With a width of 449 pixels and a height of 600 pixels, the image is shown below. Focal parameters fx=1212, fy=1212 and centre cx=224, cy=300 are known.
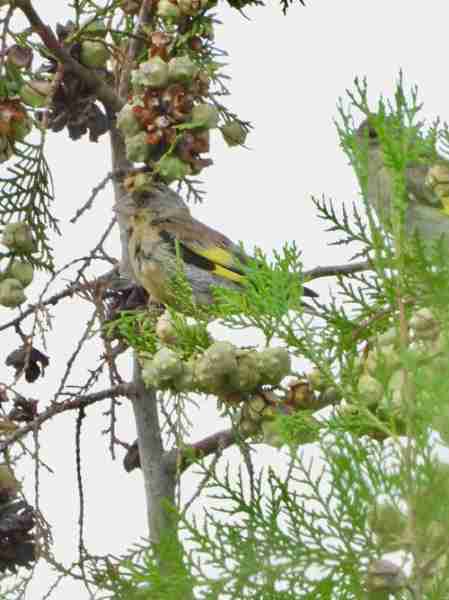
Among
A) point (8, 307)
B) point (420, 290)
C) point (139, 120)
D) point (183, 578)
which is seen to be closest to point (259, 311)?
point (420, 290)

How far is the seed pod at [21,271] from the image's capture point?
11.3ft

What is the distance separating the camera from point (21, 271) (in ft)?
11.3

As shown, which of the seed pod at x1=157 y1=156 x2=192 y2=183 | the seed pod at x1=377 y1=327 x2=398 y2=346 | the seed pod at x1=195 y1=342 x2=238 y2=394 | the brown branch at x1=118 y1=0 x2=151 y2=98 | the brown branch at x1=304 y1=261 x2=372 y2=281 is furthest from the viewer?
the brown branch at x1=118 y1=0 x2=151 y2=98

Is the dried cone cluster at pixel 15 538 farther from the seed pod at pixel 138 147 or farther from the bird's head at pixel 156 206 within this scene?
the bird's head at pixel 156 206

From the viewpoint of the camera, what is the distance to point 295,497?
193 centimetres

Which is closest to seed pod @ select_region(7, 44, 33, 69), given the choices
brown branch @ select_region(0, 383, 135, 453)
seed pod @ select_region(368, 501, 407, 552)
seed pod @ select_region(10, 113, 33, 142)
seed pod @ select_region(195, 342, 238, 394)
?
seed pod @ select_region(10, 113, 33, 142)

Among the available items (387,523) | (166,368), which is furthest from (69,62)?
(387,523)

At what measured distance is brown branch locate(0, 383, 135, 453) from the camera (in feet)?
10.8

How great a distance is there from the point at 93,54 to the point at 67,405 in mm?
1029

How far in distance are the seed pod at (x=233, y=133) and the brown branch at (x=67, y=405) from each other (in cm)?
81

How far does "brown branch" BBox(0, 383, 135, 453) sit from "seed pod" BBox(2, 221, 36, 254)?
0.44m

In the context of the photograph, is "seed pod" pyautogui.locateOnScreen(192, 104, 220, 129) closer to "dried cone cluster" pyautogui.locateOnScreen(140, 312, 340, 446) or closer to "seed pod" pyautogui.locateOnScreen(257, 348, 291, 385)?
A: "dried cone cluster" pyautogui.locateOnScreen(140, 312, 340, 446)

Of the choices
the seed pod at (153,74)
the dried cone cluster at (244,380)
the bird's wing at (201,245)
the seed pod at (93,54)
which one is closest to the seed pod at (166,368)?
the dried cone cluster at (244,380)

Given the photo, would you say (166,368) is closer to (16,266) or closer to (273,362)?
(273,362)
